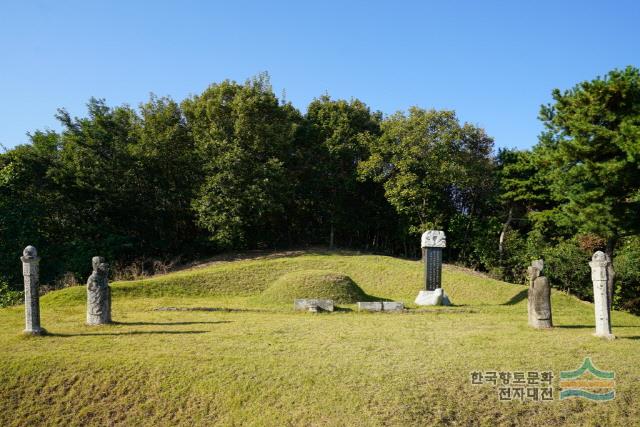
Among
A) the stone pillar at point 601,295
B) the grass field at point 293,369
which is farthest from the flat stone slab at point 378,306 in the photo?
the stone pillar at point 601,295

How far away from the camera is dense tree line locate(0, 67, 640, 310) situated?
977 inches

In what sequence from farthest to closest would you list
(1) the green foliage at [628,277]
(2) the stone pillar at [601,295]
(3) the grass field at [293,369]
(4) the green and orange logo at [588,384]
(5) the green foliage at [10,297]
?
(1) the green foliage at [628,277] → (5) the green foliage at [10,297] → (2) the stone pillar at [601,295] → (4) the green and orange logo at [588,384] → (3) the grass field at [293,369]

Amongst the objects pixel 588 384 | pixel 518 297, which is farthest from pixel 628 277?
pixel 588 384

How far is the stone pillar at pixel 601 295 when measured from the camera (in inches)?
450

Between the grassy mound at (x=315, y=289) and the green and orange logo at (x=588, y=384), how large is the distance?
9297 mm

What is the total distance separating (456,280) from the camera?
862 inches

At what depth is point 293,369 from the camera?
28.9 feet

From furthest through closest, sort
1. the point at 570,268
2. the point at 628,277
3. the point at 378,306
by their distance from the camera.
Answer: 1. the point at 570,268
2. the point at 628,277
3. the point at 378,306

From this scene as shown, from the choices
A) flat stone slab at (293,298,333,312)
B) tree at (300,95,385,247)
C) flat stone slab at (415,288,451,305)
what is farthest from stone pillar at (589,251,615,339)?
tree at (300,95,385,247)

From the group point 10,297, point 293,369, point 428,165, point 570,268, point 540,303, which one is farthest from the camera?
point 428,165

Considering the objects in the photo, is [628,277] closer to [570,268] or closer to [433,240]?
[570,268]

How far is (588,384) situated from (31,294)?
11.3 metres

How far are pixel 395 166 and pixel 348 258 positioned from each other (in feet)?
21.2

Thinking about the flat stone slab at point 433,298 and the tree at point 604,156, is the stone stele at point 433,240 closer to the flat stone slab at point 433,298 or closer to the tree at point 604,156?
the flat stone slab at point 433,298
